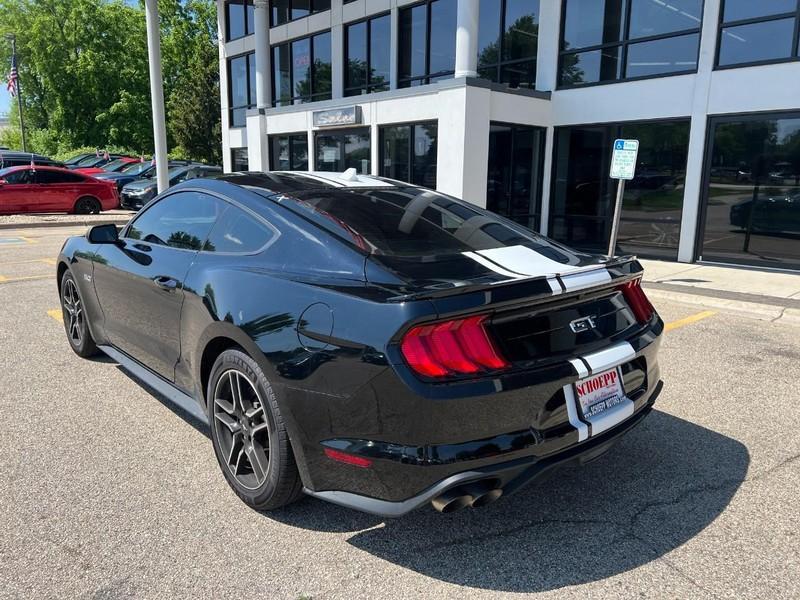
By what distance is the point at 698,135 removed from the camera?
11.0 m

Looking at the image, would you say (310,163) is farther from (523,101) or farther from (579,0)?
(579,0)

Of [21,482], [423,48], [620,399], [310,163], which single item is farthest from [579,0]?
[21,482]

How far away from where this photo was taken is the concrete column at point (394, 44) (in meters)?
16.3

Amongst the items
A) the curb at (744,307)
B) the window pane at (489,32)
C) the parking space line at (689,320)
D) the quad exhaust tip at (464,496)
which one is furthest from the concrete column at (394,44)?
the quad exhaust tip at (464,496)

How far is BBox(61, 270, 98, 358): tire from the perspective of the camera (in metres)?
5.05

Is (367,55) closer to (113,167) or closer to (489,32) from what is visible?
(489,32)

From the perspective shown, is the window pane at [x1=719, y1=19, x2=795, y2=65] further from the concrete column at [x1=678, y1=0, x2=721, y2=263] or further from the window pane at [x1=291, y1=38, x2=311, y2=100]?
the window pane at [x1=291, y1=38, x2=311, y2=100]

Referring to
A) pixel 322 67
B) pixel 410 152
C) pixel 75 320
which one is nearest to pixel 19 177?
pixel 322 67

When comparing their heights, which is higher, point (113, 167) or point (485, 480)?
point (113, 167)

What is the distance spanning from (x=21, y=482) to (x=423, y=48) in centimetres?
1466

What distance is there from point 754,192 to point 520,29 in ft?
19.8

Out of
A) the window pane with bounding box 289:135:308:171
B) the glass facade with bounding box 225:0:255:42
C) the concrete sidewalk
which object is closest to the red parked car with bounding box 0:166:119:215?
the window pane with bounding box 289:135:308:171

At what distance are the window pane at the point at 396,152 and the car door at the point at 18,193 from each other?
1038cm

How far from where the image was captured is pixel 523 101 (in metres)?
12.6
